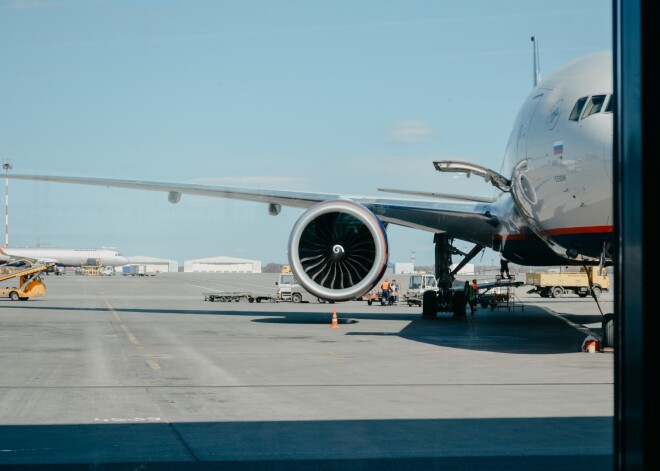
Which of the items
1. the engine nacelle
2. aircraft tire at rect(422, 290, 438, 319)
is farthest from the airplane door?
aircraft tire at rect(422, 290, 438, 319)

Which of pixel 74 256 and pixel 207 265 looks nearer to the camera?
pixel 74 256

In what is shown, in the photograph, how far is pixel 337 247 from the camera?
18.5m

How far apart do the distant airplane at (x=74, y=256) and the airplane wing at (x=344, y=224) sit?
322ft

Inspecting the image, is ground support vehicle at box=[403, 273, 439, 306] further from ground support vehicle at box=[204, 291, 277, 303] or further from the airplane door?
the airplane door

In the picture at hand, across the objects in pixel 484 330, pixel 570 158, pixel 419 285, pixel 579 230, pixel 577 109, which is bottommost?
pixel 484 330

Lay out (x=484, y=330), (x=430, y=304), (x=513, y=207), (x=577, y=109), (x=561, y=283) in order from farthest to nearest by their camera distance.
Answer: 1. (x=561, y=283)
2. (x=430, y=304)
3. (x=484, y=330)
4. (x=513, y=207)
5. (x=577, y=109)

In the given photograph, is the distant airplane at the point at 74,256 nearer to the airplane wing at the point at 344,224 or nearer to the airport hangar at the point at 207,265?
the airport hangar at the point at 207,265

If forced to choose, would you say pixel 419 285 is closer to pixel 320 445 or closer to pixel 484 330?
pixel 484 330

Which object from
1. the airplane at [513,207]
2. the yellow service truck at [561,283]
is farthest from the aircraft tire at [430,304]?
the yellow service truck at [561,283]

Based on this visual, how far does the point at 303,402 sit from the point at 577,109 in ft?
21.6

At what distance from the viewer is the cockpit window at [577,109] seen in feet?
42.5

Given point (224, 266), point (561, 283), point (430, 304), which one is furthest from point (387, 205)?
point (224, 266)

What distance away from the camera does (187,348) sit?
1529 centimetres

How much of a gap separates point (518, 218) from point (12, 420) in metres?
11.9
